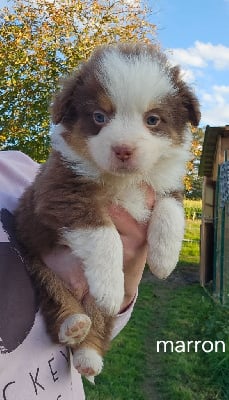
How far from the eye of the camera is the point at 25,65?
13.3 meters

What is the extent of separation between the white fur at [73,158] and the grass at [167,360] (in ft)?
7.62

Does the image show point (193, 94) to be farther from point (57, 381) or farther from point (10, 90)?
point (10, 90)

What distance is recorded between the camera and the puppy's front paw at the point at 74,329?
7.95ft

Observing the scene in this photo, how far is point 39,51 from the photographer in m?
13.1

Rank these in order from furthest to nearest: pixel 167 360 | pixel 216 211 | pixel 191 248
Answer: pixel 191 248 < pixel 216 211 < pixel 167 360

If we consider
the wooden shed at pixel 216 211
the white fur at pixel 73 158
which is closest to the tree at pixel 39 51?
the wooden shed at pixel 216 211

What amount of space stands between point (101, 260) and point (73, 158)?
18.1 inches

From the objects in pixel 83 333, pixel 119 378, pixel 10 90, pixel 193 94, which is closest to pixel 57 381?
pixel 83 333

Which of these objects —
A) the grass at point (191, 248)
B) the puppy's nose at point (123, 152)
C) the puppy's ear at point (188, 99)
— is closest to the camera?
the puppy's nose at point (123, 152)

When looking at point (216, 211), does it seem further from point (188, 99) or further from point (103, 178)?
point (103, 178)

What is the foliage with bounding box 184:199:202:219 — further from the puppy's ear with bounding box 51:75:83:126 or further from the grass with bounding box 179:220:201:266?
the puppy's ear with bounding box 51:75:83:126

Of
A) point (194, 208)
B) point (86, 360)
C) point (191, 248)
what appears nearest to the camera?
point (86, 360)

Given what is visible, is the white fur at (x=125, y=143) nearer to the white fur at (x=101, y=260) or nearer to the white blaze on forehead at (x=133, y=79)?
the white blaze on forehead at (x=133, y=79)

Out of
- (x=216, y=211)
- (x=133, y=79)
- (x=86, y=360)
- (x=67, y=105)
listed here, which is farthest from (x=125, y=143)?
(x=216, y=211)
